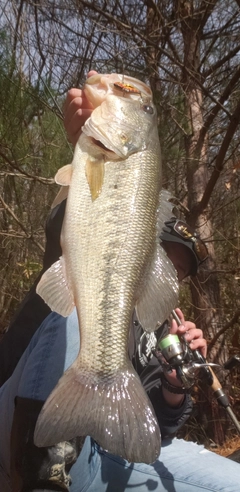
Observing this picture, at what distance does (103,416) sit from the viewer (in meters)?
1.11

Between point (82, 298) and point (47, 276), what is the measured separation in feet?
0.35

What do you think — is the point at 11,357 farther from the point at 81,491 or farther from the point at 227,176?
the point at 227,176

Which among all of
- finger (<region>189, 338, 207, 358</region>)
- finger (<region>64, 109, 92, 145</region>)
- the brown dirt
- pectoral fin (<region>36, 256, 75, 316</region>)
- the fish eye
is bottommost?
the brown dirt

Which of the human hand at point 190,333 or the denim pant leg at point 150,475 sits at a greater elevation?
the human hand at point 190,333

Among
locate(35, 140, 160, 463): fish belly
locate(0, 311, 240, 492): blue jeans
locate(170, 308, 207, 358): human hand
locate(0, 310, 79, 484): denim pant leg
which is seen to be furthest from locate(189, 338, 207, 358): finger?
locate(35, 140, 160, 463): fish belly

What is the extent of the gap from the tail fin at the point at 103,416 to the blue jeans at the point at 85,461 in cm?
27

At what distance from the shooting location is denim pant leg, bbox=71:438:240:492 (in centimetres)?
153

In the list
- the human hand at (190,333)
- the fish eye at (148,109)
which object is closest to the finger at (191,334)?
the human hand at (190,333)

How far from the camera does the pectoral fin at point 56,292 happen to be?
48.6 inches

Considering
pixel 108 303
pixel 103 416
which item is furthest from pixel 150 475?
pixel 108 303

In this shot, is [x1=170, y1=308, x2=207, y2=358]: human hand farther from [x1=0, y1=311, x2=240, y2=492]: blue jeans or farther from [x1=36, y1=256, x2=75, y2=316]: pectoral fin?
[x1=36, y1=256, x2=75, y2=316]: pectoral fin

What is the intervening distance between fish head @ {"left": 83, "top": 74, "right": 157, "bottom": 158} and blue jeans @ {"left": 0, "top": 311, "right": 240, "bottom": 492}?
567 mm

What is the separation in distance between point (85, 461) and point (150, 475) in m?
0.24

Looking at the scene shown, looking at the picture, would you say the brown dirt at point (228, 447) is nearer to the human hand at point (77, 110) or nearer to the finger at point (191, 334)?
the finger at point (191, 334)
